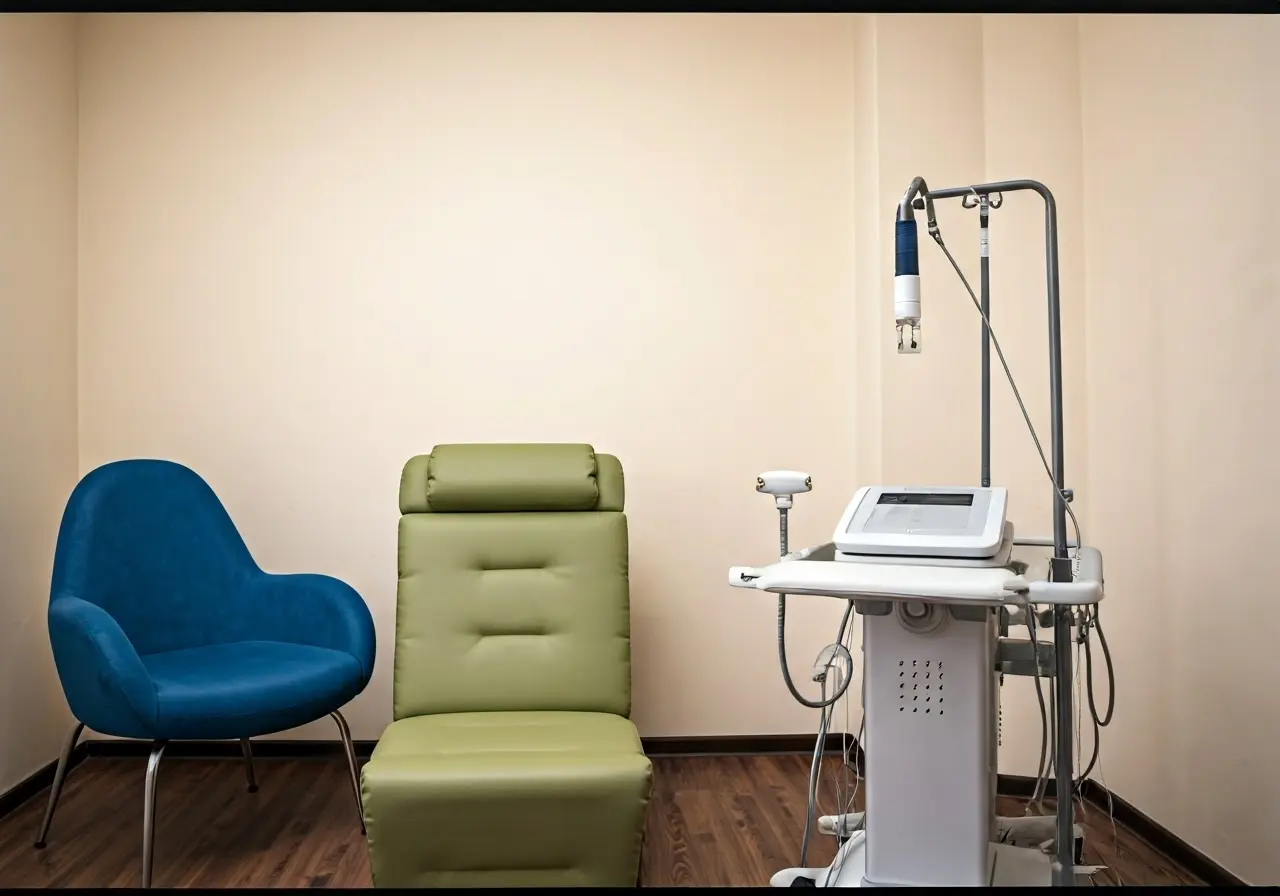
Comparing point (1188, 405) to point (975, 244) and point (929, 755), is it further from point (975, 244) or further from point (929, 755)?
point (929, 755)

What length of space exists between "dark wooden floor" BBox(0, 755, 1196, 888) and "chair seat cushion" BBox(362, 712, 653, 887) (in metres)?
0.29

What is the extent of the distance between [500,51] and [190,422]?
1.41m

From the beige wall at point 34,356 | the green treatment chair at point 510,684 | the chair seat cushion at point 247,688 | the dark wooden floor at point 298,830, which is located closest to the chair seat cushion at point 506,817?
the green treatment chair at point 510,684

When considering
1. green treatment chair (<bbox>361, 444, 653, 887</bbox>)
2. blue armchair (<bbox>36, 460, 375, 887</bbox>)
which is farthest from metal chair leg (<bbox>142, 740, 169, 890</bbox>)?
green treatment chair (<bbox>361, 444, 653, 887</bbox>)

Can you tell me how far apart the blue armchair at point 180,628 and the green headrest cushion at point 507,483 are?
0.34m

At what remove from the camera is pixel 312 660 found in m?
2.34

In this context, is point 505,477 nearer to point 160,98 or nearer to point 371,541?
point 371,541

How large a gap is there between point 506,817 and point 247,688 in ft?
2.25

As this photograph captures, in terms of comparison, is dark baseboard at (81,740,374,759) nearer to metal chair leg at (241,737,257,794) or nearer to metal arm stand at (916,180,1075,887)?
metal chair leg at (241,737,257,794)

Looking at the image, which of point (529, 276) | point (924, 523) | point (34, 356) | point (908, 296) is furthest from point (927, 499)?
point (34, 356)

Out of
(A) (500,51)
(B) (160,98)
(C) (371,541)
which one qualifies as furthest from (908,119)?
(B) (160,98)

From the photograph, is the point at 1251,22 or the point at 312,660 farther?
the point at 312,660

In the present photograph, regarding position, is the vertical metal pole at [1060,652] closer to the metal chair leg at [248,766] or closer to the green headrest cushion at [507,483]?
the green headrest cushion at [507,483]

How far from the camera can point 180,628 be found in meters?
2.58
